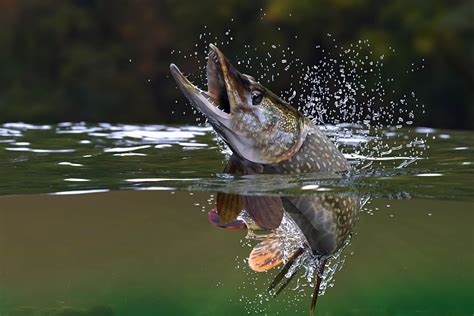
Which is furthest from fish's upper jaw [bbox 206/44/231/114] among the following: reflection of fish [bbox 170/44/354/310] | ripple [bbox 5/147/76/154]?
ripple [bbox 5/147/76/154]

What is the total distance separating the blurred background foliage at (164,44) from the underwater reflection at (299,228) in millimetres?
15164

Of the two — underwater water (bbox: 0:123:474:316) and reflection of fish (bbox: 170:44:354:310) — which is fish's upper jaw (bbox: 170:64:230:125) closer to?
reflection of fish (bbox: 170:44:354:310)

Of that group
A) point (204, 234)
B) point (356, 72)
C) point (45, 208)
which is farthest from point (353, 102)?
point (45, 208)

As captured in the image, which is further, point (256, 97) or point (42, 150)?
point (42, 150)

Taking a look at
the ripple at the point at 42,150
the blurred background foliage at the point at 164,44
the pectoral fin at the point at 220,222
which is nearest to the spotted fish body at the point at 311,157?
the pectoral fin at the point at 220,222

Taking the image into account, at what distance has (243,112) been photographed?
5.05m

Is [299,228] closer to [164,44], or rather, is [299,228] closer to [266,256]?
[266,256]

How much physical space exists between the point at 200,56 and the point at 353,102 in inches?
180

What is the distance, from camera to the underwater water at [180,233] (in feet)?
24.3

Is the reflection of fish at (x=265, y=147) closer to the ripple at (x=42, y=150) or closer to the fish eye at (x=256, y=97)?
the fish eye at (x=256, y=97)

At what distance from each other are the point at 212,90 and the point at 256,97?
0.83 feet

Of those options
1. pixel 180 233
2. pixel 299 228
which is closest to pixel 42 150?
pixel 299 228

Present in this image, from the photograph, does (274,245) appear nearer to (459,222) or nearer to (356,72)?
(459,222)

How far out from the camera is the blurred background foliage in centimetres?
2080
